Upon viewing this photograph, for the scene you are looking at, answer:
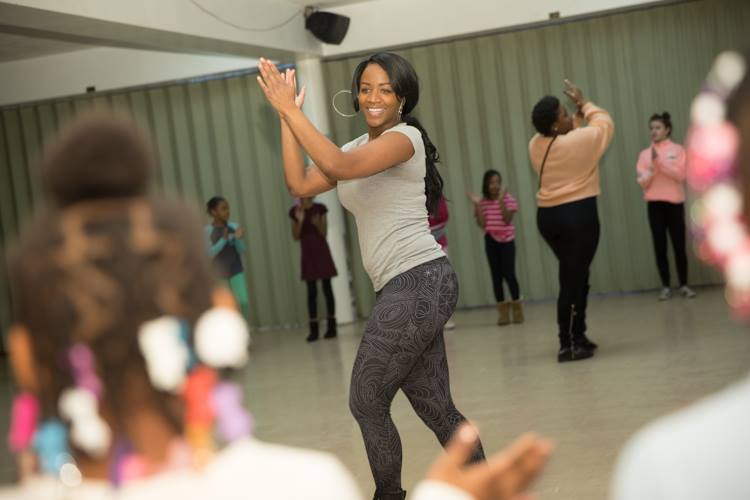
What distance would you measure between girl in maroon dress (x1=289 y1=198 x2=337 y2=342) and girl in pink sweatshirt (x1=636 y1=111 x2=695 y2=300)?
9.39 feet

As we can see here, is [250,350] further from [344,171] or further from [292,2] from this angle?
[344,171]

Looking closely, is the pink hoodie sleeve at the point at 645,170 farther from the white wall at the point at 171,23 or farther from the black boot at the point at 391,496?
the black boot at the point at 391,496

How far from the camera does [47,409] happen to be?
116 centimetres

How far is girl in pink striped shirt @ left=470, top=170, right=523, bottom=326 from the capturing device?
9289 mm

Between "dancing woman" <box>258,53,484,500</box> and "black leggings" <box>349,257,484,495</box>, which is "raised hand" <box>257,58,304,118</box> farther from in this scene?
"black leggings" <box>349,257,484,495</box>

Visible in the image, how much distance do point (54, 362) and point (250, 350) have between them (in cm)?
869

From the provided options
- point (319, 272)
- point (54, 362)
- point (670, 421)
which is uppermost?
point (54, 362)

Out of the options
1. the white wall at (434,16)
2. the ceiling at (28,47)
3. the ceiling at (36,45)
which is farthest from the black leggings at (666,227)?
the ceiling at (28,47)

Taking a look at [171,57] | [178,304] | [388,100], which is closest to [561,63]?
[171,57]

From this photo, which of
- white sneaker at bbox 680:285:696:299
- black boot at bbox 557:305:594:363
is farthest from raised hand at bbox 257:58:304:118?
white sneaker at bbox 680:285:696:299

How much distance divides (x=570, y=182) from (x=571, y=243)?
1.21 feet

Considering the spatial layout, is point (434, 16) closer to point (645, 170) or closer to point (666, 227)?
point (645, 170)

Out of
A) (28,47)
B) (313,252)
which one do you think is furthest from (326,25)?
(28,47)

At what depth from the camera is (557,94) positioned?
Answer: 10516mm
